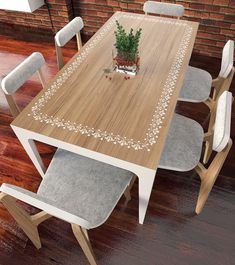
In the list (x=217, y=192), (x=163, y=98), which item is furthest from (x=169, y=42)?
(x=217, y=192)

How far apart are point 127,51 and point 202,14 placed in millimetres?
1688

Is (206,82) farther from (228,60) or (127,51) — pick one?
(127,51)

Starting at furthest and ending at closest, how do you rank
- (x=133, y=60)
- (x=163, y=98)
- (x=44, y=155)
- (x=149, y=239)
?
(x=44, y=155) < (x=149, y=239) < (x=133, y=60) < (x=163, y=98)

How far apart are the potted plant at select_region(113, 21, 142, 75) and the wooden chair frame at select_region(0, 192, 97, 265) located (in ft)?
3.06

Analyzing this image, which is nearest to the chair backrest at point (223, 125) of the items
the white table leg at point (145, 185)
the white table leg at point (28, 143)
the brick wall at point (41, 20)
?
the white table leg at point (145, 185)

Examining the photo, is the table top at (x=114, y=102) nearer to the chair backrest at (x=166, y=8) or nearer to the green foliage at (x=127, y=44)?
the green foliage at (x=127, y=44)

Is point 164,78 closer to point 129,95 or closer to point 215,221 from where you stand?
point 129,95

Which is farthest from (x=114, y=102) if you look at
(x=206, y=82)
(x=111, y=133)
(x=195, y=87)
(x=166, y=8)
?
(x=166, y=8)

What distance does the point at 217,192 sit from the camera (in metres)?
1.74

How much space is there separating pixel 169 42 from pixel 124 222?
4.18 ft

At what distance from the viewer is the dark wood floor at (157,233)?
1510 millimetres

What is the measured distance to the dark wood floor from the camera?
4.95ft

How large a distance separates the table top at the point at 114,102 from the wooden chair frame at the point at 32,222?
13.4 inches

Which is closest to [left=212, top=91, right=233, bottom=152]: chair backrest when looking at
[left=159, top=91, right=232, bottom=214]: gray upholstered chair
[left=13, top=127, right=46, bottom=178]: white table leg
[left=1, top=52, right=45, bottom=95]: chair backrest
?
[left=159, top=91, right=232, bottom=214]: gray upholstered chair
